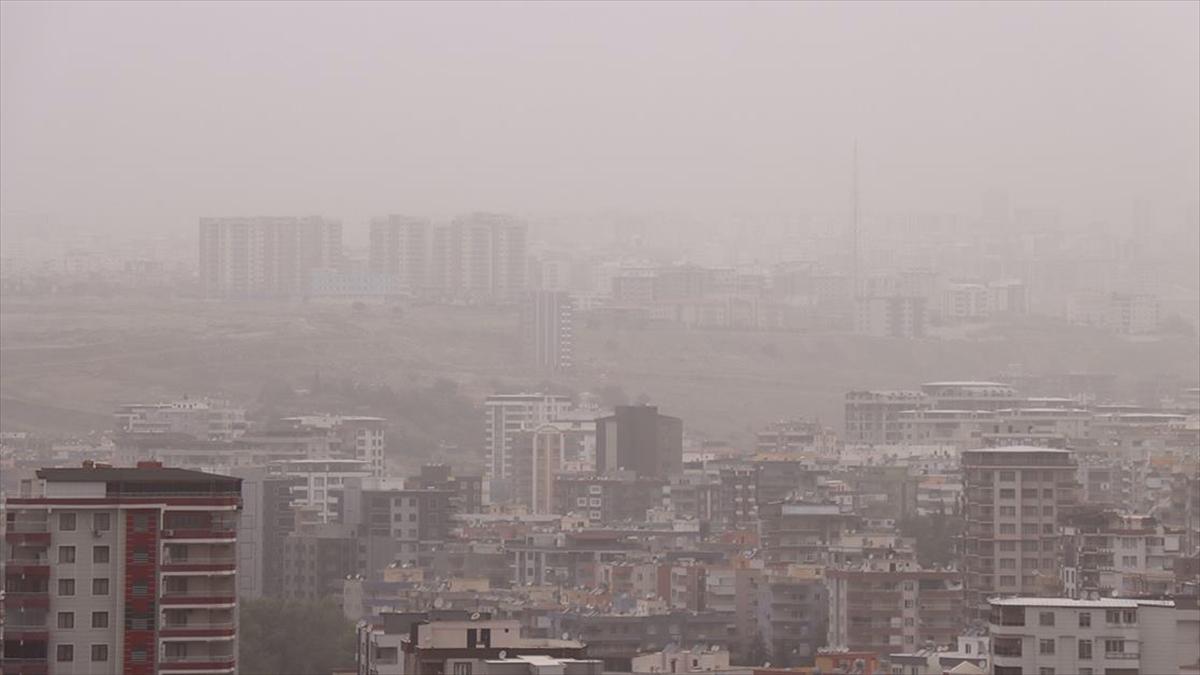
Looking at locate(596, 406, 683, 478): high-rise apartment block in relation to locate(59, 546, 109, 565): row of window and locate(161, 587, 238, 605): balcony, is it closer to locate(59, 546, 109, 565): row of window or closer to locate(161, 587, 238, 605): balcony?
locate(161, 587, 238, 605): balcony

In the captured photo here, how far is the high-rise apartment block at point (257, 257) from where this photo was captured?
90.2 meters

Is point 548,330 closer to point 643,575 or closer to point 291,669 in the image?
point 643,575

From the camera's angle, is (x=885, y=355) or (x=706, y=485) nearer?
(x=706, y=485)

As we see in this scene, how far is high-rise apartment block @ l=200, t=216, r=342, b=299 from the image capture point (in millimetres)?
90250

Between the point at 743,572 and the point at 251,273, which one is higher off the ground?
the point at 251,273

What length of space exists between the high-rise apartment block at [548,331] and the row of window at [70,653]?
6731 centimetres

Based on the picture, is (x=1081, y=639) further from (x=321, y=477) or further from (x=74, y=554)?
(x=321, y=477)

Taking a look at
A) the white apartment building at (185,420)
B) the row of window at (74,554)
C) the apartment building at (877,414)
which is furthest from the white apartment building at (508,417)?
the row of window at (74,554)

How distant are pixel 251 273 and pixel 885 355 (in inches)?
634

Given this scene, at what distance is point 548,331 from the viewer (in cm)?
8681

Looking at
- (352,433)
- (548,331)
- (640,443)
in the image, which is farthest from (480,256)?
(640,443)

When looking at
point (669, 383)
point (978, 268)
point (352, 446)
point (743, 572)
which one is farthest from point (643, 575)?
point (978, 268)

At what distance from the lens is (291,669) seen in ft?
100.0

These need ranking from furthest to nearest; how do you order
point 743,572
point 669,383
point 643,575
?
1. point 669,383
2. point 643,575
3. point 743,572
